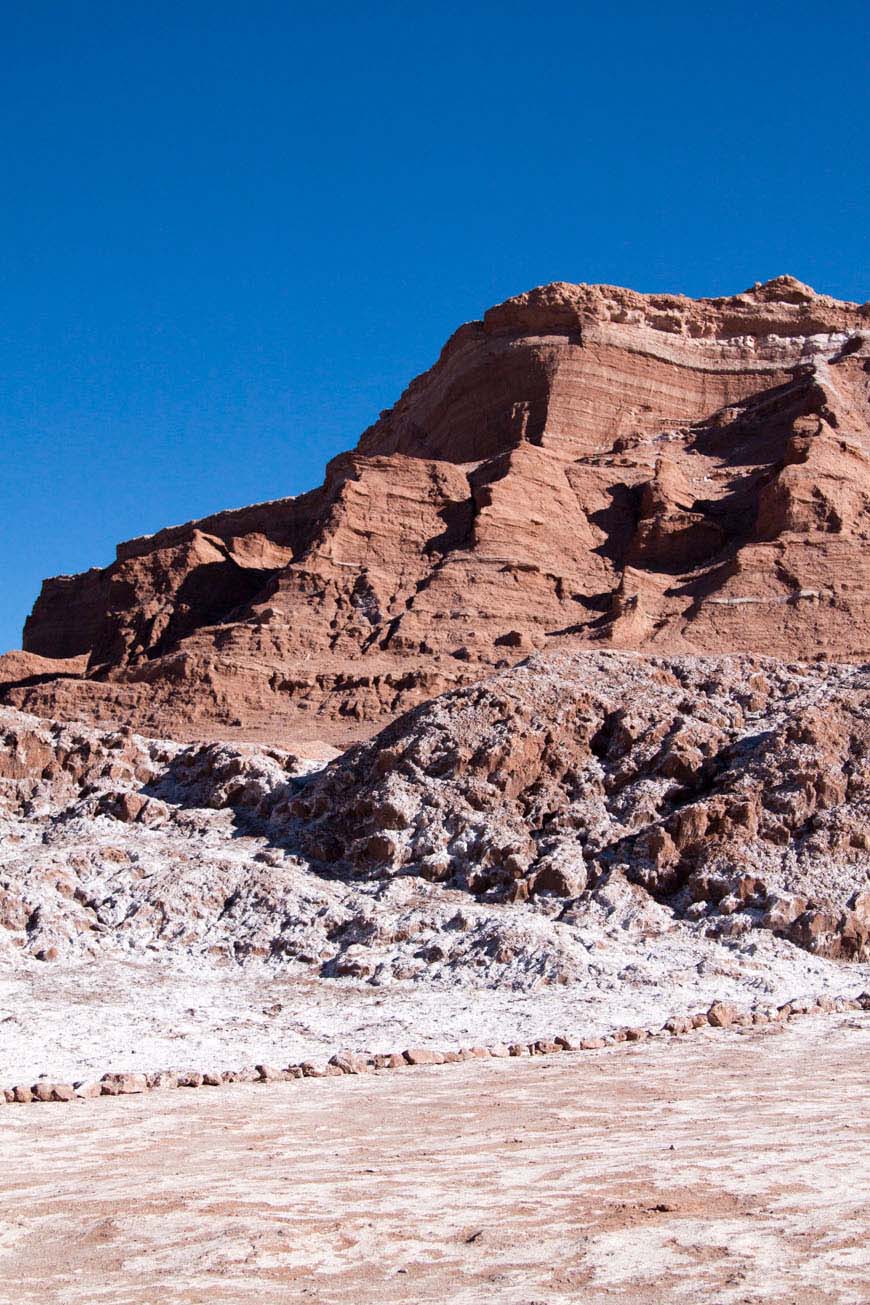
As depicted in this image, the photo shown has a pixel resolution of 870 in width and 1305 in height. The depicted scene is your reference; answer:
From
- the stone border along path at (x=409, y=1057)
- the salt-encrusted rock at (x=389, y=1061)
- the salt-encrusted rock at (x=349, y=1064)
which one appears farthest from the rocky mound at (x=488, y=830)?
the salt-encrusted rock at (x=349, y=1064)

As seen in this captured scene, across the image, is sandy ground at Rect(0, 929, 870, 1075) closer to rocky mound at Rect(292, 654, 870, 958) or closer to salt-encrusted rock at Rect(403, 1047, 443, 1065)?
salt-encrusted rock at Rect(403, 1047, 443, 1065)

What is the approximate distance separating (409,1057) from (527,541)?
26.9 meters

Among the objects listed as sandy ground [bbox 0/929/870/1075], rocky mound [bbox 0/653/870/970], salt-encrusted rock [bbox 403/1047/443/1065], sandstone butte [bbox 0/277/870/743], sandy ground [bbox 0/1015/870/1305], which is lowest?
sandy ground [bbox 0/1015/870/1305]

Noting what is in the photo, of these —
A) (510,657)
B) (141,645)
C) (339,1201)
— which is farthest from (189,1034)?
(141,645)

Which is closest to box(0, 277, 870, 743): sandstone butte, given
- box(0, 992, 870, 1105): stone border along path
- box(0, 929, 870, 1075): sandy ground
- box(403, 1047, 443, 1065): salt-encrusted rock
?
box(0, 929, 870, 1075): sandy ground

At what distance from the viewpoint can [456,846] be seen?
50.6 feet

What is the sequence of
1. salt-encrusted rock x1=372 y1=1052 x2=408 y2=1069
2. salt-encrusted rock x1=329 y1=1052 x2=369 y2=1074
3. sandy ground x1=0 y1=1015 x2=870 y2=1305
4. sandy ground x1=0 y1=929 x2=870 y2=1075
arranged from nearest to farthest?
sandy ground x1=0 y1=1015 x2=870 y2=1305
salt-encrusted rock x1=329 y1=1052 x2=369 y2=1074
salt-encrusted rock x1=372 y1=1052 x2=408 y2=1069
sandy ground x1=0 y1=929 x2=870 y2=1075

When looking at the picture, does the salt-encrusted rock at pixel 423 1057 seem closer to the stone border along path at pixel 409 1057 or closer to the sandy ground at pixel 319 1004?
the stone border along path at pixel 409 1057

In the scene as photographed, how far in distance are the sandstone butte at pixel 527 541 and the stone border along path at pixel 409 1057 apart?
1746 centimetres

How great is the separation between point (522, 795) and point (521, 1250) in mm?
11214

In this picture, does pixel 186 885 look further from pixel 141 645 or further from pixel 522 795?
pixel 141 645

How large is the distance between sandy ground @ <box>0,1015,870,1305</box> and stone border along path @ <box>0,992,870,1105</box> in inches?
12.9

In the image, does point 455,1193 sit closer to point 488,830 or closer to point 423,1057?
point 423,1057

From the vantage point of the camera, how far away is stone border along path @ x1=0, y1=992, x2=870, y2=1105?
887 centimetres
